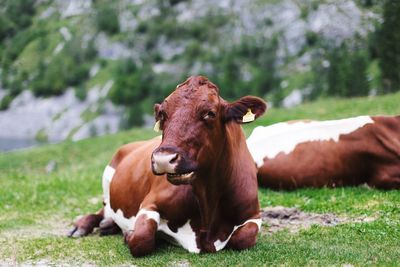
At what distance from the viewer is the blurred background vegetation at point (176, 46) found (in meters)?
131

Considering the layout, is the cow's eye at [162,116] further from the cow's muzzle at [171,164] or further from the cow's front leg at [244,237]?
the cow's front leg at [244,237]

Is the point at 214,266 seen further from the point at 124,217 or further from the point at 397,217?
the point at 397,217

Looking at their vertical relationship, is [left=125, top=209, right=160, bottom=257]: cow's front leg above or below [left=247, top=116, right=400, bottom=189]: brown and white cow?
above

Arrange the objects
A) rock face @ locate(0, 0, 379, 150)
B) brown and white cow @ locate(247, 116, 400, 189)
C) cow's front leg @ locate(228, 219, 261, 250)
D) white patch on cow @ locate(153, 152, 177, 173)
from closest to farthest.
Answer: white patch on cow @ locate(153, 152, 177, 173) < cow's front leg @ locate(228, 219, 261, 250) < brown and white cow @ locate(247, 116, 400, 189) < rock face @ locate(0, 0, 379, 150)

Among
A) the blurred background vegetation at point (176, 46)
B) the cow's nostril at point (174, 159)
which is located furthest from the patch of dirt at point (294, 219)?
the blurred background vegetation at point (176, 46)

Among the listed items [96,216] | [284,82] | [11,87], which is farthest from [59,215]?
[11,87]

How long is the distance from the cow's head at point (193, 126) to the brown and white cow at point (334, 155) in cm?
424

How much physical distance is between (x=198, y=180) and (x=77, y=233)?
284 centimetres

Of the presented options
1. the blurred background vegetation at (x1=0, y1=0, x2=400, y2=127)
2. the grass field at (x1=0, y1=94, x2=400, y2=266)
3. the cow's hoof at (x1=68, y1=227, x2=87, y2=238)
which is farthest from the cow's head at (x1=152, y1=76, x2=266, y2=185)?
the blurred background vegetation at (x1=0, y1=0, x2=400, y2=127)

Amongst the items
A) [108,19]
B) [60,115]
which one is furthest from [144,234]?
[108,19]

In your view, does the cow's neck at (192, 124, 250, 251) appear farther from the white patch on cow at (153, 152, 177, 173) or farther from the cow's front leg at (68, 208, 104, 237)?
the cow's front leg at (68, 208, 104, 237)

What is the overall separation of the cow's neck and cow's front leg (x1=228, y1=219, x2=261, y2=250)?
0.23 meters

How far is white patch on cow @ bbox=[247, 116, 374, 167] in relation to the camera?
10.4m

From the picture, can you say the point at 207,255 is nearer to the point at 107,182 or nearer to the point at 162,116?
the point at 162,116
